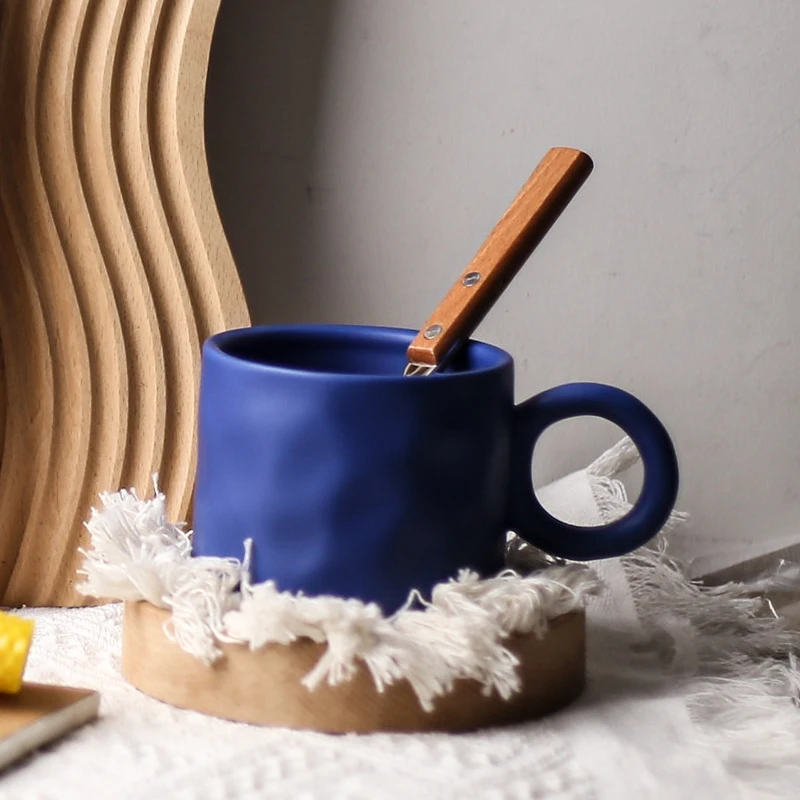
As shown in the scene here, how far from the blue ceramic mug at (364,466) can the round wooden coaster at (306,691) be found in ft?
0.10

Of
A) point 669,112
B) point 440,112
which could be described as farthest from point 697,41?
point 440,112

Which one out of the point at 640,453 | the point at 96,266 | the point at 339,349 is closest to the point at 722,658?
the point at 640,453

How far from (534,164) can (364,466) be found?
0.32m

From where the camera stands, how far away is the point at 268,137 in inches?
26.3

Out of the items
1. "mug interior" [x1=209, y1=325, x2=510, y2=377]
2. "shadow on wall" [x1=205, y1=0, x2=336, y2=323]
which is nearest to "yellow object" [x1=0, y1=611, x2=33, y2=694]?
"mug interior" [x1=209, y1=325, x2=510, y2=377]

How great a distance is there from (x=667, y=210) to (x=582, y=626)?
1.00 feet

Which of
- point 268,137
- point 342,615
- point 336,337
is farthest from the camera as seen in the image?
point 268,137

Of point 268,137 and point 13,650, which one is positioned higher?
point 268,137

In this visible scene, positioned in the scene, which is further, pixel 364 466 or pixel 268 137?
pixel 268 137

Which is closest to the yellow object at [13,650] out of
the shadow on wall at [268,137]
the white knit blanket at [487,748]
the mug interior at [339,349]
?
the white knit blanket at [487,748]

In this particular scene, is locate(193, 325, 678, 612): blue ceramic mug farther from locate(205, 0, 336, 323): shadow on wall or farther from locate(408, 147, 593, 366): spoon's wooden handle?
locate(205, 0, 336, 323): shadow on wall

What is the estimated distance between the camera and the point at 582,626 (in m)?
0.46

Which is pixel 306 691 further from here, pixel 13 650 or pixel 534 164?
pixel 534 164

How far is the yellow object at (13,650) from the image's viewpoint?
0.40 meters
